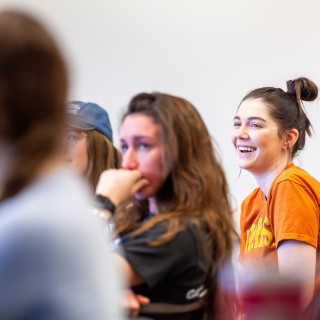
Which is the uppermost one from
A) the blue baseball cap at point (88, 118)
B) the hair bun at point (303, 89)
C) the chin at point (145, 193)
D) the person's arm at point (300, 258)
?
the hair bun at point (303, 89)

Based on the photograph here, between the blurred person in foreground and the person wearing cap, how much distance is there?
107 cm

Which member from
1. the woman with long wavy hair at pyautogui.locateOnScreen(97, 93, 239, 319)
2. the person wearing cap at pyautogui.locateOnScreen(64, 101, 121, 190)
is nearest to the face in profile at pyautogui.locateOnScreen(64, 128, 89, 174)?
the person wearing cap at pyautogui.locateOnScreen(64, 101, 121, 190)

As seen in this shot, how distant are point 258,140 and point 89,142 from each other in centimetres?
72

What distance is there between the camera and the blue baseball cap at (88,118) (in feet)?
6.23

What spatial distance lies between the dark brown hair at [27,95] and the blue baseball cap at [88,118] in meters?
1.09

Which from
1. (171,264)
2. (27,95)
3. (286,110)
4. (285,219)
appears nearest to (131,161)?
(171,264)

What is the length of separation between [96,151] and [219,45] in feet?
5.27

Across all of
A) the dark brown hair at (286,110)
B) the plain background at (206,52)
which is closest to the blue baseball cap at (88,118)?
the dark brown hair at (286,110)

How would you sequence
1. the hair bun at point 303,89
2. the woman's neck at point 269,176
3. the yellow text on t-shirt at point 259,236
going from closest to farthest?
the yellow text on t-shirt at point 259,236, the woman's neck at point 269,176, the hair bun at point 303,89

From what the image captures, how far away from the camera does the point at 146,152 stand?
128cm

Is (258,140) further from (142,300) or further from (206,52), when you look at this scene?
(142,300)

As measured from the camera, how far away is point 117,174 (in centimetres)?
125

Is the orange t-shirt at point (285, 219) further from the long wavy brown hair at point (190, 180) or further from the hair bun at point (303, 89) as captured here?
the long wavy brown hair at point (190, 180)

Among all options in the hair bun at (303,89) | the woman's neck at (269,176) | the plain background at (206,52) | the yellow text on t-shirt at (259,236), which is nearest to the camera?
the yellow text on t-shirt at (259,236)
